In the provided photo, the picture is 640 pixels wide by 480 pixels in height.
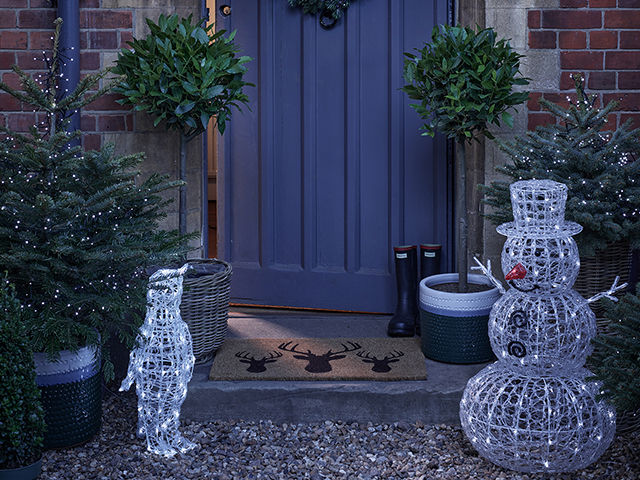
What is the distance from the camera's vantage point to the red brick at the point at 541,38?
3.47 m

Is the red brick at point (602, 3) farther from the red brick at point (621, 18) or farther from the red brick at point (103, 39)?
the red brick at point (103, 39)

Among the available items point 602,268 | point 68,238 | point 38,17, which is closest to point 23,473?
point 68,238

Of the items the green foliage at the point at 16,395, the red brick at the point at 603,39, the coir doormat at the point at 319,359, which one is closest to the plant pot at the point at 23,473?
the green foliage at the point at 16,395

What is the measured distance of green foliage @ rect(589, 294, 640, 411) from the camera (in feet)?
7.29

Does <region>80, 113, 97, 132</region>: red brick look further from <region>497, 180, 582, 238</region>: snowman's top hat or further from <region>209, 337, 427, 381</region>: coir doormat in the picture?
<region>497, 180, 582, 238</region>: snowman's top hat

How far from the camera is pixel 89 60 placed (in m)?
3.56

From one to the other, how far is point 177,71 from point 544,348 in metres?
1.80

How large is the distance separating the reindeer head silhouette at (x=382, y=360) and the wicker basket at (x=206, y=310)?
651 mm

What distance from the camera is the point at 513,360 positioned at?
8.42ft

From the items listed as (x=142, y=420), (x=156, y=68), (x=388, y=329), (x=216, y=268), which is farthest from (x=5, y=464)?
(x=388, y=329)

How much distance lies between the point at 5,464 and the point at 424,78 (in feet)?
7.26

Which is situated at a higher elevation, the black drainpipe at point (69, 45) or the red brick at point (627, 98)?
the black drainpipe at point (69, 45)

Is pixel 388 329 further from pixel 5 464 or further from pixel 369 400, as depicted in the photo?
pixel 5 464

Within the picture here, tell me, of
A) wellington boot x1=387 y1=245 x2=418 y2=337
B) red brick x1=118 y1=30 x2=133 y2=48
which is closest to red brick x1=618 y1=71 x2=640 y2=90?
wellington boot x1=387 y1=245 x2=418 y2=337
